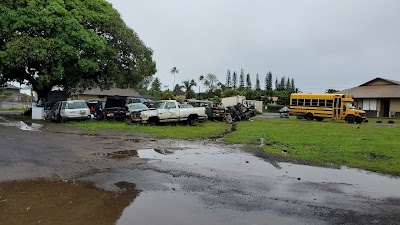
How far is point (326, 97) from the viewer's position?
3272 cm

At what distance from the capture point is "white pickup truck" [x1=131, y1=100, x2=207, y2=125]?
2269 centimetres

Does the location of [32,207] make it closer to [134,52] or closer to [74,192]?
[74,192]

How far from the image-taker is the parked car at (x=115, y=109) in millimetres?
24844

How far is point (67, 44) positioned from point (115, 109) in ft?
20.1

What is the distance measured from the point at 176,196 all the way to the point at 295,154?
22.5 feet

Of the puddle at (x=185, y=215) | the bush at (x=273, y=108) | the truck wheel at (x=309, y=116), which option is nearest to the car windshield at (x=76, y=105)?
the puddle at (x=185, y=215)

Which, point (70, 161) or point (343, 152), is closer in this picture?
point (70, 161)

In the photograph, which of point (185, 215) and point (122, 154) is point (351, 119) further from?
point (185, 215)

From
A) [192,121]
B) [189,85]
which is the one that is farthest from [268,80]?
[192,121]

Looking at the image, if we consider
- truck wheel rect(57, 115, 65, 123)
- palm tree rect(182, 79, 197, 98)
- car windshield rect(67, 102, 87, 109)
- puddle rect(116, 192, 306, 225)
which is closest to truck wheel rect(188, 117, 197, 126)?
car windshield rect(67, 102, 87, 109)

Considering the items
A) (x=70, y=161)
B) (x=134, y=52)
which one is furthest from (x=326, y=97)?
(x=70, y=161)

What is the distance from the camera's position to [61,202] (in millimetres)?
6348

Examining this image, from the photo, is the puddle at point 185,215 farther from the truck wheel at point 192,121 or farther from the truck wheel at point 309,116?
the truck wheel at point 309,116

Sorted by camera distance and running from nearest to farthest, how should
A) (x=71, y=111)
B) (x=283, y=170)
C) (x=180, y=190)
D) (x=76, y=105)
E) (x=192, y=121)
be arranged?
(x=180, y=190) < (x=283, y=170) < (x=71, y=111) < (x=76, y=105) < (x=192, y=121)
